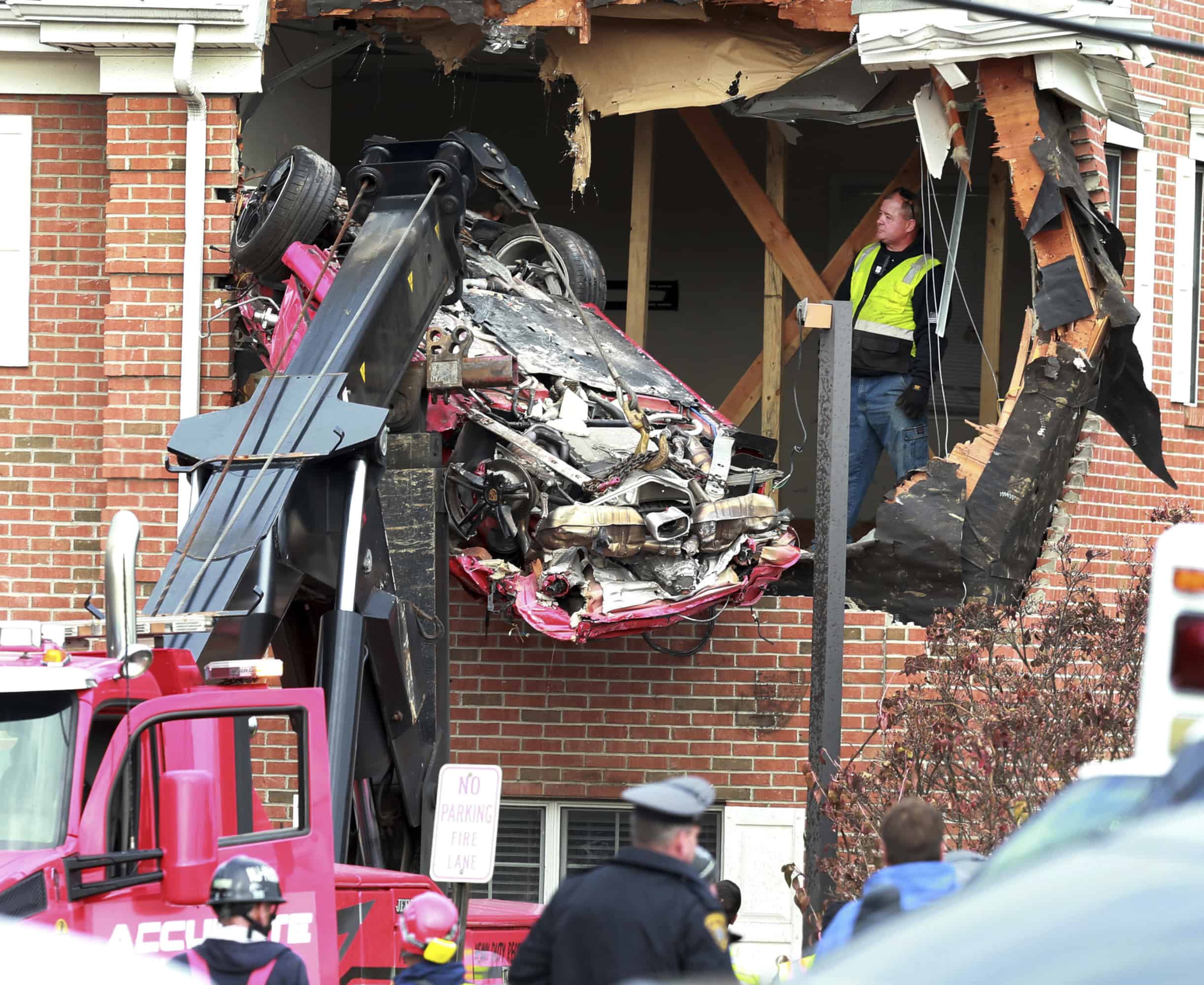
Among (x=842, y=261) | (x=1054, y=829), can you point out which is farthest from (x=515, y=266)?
(x=1054, y=829)

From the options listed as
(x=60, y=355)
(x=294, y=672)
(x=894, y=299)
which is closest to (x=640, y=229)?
(x=894, y=299)

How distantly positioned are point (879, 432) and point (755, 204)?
189 cm

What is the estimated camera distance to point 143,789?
5430mm

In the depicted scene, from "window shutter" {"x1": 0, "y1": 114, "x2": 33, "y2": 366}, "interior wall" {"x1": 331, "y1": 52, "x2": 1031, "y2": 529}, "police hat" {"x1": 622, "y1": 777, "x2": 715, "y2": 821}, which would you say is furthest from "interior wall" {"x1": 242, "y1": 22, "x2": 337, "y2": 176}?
"police hat" {"x1": 622, "y1": 777, "x2": 715, "y2": 821}

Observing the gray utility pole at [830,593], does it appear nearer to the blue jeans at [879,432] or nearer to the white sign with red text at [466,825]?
the white sign with red text at [466,825]

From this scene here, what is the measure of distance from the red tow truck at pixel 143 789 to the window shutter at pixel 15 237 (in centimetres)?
554

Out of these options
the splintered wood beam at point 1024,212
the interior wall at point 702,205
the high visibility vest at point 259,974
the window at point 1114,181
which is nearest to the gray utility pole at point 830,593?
the splintered wood beam at point 1024,212

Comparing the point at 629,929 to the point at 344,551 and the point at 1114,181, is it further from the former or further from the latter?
the point at 1114,181

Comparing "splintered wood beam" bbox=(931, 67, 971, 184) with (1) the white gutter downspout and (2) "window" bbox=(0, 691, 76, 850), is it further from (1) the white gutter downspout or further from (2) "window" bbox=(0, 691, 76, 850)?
(2) "window" bbox=(0, 691, 76, 850)

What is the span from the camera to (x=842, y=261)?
41.4 feet

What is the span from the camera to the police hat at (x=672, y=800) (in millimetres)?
4297

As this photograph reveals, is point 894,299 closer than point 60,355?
No

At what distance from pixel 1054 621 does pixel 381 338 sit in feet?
11.6

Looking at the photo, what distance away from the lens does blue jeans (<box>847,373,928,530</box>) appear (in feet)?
38.4
